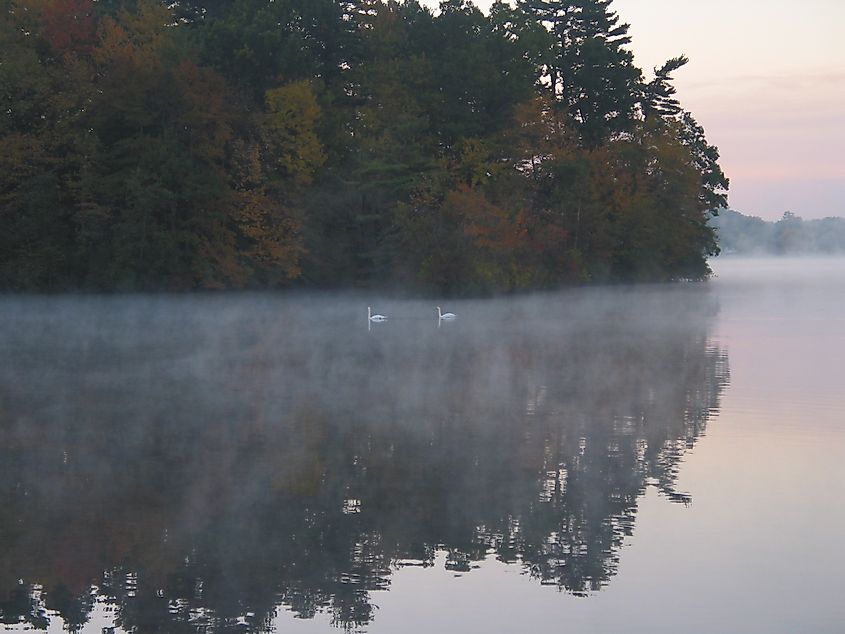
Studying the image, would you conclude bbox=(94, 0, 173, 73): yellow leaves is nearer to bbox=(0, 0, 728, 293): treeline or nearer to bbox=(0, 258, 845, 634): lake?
bbox=(0, 0, 728, 293): treeline

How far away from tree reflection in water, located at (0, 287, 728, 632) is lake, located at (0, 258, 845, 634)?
0.05 m

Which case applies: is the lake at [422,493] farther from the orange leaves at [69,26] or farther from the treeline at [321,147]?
the orange leaves at [69,26]

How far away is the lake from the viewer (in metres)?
9.93

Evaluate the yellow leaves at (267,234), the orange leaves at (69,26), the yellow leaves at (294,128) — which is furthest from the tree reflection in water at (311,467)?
the yellow leaves at (294,128)

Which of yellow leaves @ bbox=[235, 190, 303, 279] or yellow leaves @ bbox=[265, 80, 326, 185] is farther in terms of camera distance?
yellow leaves @ bbox=[265, 80, 326, 185]

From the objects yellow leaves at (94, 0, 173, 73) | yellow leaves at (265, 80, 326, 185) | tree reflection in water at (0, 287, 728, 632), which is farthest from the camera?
yellow leaves at (265, 80, 326, 185)

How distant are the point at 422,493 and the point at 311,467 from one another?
2148mm

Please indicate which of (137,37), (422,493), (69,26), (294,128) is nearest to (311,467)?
(422,493)

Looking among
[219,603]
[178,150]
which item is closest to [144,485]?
[219,603]

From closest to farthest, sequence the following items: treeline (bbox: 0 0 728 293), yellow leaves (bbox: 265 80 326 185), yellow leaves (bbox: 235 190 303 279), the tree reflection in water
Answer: the tree reflection in water → treeline (bbox: 0 0 728 293) → yellow leaves (bbox: 235 190 303 279) → yellow leaves (bbox: 265 80 326 185)

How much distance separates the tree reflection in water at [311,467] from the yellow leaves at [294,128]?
36488mm

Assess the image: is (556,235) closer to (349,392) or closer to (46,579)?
(349,392)

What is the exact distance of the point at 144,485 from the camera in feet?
47.4

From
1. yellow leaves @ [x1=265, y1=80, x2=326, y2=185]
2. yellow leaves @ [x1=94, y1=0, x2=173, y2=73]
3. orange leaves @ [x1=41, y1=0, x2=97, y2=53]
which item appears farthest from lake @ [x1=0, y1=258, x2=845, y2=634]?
yellow leaves @ [x1=265, y1=80, x2=326, y2=185]
